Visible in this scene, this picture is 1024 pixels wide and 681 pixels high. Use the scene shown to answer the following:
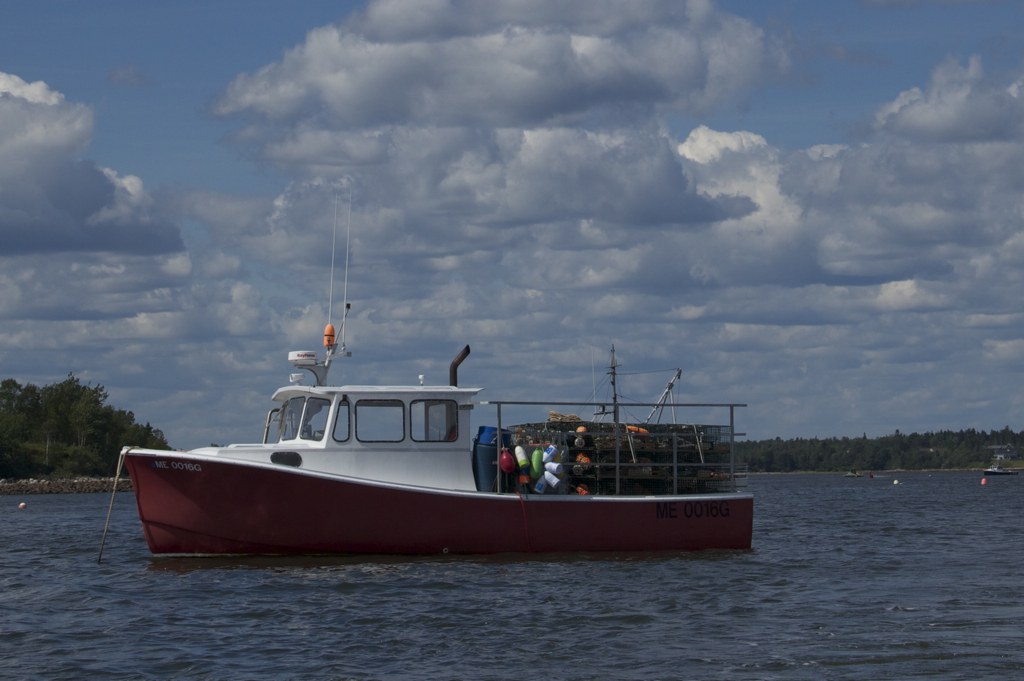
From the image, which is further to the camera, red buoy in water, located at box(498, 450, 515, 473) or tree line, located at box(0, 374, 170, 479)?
tree line, located at box(0, 374, 170, 479)

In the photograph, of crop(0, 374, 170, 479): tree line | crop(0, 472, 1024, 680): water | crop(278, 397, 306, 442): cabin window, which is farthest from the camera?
crop(0, 374, 170, 479): tree line

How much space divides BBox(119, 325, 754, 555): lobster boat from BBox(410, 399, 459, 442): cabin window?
0.02m

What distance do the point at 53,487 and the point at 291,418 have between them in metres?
80.0

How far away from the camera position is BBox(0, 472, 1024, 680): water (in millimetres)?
10695

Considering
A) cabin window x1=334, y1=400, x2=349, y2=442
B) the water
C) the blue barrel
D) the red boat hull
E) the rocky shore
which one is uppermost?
cabin window x1=334, y1=400, x2=349, y2=442

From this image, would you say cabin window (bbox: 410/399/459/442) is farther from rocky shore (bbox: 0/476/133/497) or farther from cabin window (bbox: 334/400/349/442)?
rocky shore (bbox: 0/476/133/497)

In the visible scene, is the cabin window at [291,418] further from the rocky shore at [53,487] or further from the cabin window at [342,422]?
the rocky shore at [53,487]

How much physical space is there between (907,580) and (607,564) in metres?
4.83

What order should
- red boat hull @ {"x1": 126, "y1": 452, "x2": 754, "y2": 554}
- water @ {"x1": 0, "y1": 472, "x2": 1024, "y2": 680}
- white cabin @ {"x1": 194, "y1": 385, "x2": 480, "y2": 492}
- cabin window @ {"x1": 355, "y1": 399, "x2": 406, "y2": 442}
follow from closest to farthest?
water @ {"x1": 0, "y1": 472, "x2": 1024, "y2": 680} → red boat hull @ {"x1": 126, "y1": 452, "x2": 754, "y2": 554} → white cabin @ {"x1": 194, "y1": 385, "x2": 480, "y2": 492} → cabin window @ {"x1": 355, "y1": 399, "x2": 406, "y2": 442}

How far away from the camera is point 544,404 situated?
18.0 metres

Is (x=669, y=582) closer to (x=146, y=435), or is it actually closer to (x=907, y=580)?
(x=907, y=580)

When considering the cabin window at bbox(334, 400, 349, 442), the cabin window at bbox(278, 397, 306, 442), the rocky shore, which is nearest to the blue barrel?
the cabin window at bbox(334, 400, 349, 442)

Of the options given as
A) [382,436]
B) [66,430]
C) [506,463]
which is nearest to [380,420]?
[382,436]

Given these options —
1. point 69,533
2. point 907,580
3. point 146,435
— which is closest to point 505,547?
point 907,580
